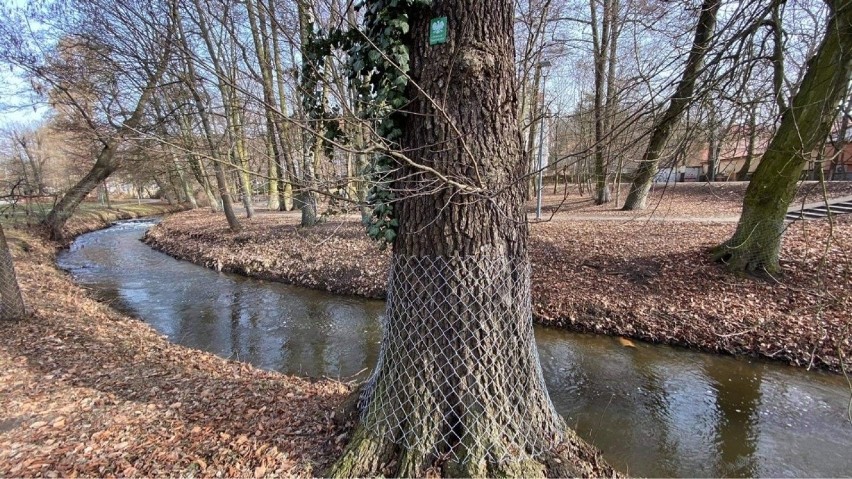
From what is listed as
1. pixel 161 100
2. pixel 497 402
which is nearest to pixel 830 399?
pixel 497 402

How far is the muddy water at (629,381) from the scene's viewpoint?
154 inches

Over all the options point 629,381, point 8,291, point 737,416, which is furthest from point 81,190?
point 737,416

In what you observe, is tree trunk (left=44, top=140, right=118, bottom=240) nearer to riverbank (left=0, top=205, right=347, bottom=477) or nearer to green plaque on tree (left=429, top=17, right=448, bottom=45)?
riverbank (left=0, top=205, right=347, bottom=477)

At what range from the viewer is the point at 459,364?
252cm

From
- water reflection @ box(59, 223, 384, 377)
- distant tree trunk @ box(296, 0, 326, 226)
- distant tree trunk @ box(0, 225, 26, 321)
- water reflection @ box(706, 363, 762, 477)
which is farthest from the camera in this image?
water reflection @ box(59, 223, 384, 377)

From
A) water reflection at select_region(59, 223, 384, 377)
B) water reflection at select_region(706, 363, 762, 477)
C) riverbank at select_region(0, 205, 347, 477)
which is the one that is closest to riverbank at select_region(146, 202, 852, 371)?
water reflection at select_region(706, 363, 762, 477)

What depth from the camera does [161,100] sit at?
13.8 metres

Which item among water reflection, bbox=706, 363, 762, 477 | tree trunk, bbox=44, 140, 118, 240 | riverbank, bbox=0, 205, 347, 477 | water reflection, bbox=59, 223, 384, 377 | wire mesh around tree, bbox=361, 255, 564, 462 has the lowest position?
water reflection, bbox=706, 363, 762, 477

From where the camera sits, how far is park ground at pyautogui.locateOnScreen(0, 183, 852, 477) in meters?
2.80

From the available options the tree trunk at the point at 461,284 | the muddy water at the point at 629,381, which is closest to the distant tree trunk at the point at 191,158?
the tree trunk at the point at 461,284

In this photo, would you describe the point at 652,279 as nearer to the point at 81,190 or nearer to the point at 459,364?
the point at 459,364

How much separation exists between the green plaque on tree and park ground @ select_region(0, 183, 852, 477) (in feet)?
4.55

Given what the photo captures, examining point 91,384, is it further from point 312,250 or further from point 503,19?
point 312,250

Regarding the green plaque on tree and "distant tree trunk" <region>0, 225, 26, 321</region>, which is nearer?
the green plaque on tree
